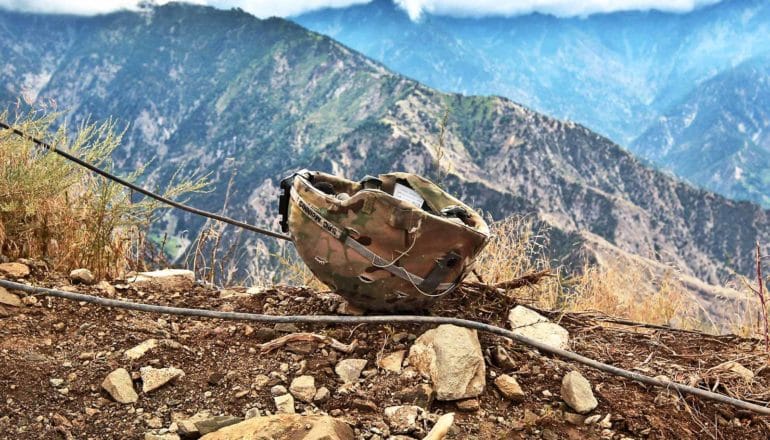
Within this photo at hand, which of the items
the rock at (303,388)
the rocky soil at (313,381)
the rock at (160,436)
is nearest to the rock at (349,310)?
the rocky soil at (313,381)

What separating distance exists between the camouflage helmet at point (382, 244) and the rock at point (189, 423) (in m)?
1.21

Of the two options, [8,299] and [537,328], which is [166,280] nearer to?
[8,299]

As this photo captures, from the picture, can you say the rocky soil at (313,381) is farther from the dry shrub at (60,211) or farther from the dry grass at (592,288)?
the dry grass at (592,288)

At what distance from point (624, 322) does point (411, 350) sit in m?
2.14

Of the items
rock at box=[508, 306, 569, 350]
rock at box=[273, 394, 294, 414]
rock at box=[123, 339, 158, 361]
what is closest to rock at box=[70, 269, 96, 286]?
rock at box=[123, 339, 158, 361]

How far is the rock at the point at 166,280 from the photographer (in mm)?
4551

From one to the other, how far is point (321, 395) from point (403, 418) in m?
0.52

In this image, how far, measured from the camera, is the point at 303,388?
11.0 ft

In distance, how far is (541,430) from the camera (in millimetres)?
3285

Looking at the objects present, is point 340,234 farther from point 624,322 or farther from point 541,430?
point 624,322

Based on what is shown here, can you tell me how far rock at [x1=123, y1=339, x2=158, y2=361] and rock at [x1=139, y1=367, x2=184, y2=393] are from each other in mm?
147

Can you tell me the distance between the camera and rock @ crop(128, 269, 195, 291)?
455 centimetres

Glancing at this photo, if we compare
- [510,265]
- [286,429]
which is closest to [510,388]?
[286,429]

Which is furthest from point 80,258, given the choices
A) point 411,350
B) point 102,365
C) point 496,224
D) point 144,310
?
point 496,224
